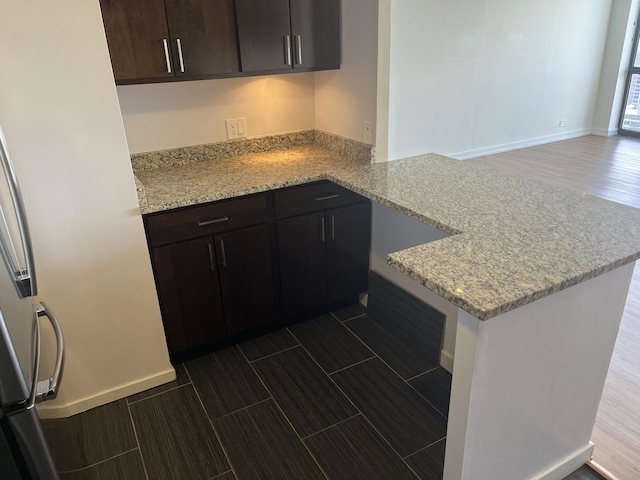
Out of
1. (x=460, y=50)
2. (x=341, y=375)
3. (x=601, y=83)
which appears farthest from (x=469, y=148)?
(x=341, y=375)

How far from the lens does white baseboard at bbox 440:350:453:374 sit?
7.92 ft

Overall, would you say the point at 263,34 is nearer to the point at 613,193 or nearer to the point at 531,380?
the point at 531,380

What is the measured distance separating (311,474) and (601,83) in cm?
726

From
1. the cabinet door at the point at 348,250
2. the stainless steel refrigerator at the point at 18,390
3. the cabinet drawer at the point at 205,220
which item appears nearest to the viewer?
the stainless steel refrigerator at the point at 18,390

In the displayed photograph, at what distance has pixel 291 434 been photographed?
6.82 ft

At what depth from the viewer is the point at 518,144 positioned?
651 cm

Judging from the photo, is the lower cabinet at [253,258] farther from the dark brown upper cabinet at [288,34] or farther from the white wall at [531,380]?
the white wall at [531,380]

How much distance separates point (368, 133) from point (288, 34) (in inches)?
26.1

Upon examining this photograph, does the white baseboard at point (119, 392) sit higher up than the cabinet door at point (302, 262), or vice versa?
the cabinet door at point (302, 262)

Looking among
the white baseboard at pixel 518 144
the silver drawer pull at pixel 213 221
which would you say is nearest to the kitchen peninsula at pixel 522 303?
the silver drawer pull at pixel 213 221

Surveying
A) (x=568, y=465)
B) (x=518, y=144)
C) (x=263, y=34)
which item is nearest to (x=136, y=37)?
(x=263, y=34)

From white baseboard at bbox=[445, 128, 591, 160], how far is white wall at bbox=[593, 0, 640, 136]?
28 cm

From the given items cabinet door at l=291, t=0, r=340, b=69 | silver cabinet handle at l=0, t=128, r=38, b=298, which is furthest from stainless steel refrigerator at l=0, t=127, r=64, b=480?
cabinet door at l=291, t=0, r=340, b=69

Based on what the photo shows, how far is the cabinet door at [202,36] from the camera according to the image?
219cm
